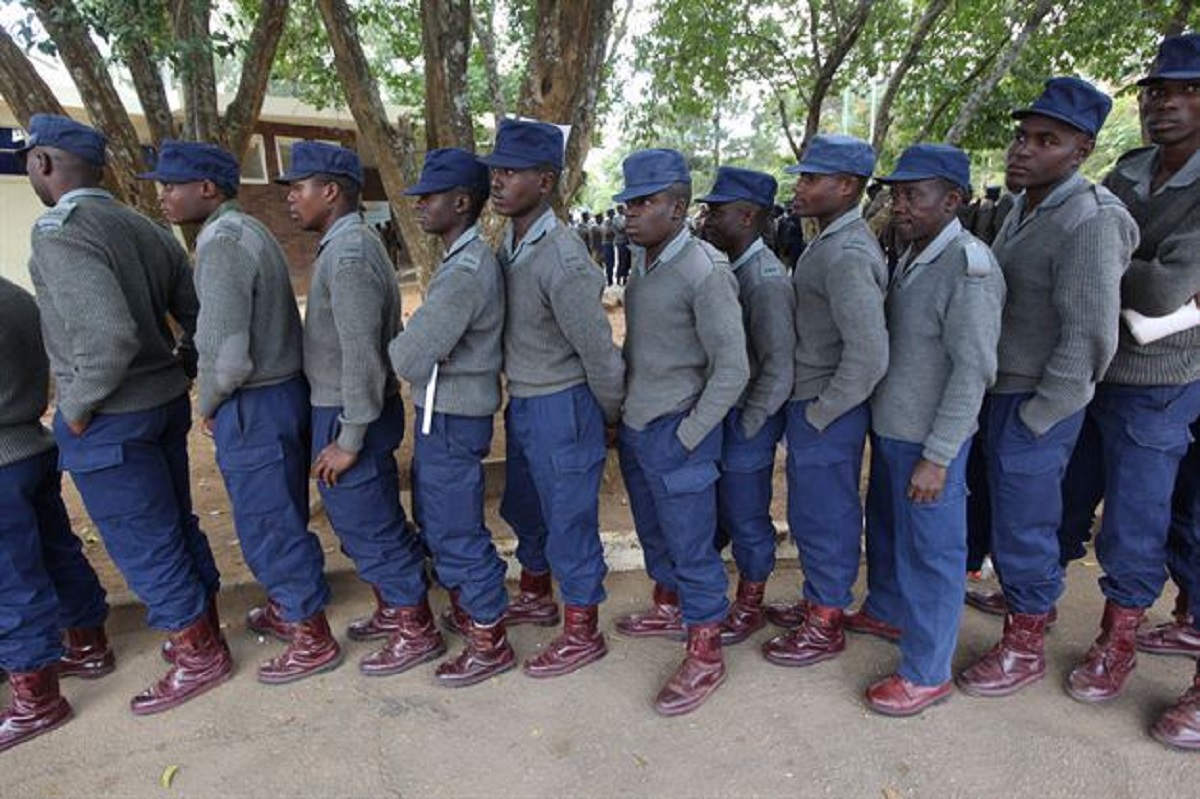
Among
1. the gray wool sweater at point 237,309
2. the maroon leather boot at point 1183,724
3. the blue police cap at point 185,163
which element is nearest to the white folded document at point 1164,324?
Result: the maroon leather boot at point 1183,724

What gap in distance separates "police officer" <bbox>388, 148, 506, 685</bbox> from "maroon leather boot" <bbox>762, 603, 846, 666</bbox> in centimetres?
109

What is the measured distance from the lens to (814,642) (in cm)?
300

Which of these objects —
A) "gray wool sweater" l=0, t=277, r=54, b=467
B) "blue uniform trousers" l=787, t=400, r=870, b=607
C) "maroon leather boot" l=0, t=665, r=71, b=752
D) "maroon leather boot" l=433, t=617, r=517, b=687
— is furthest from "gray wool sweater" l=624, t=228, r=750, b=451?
"maroon leather boot" l=0, t=665, r=71, b=752

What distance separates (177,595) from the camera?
9.30 ft

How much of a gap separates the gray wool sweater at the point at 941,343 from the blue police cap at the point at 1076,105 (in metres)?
0.43

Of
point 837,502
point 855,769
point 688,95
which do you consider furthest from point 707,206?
point 688,95

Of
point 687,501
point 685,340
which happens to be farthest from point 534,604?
point 685,340

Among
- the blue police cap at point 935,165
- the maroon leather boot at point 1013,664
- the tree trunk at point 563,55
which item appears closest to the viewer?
the blue police cap at point 935,165

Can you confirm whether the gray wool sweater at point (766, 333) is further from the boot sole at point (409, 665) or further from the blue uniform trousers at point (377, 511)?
the boot sole at point (409, 665)

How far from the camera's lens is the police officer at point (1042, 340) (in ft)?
7.55

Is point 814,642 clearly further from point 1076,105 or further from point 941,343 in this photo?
point 1076,105

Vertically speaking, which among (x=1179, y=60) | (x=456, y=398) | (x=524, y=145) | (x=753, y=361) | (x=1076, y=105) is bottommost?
(x=456, y=398)

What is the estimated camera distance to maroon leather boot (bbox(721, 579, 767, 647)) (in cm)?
317

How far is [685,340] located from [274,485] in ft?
5.27
